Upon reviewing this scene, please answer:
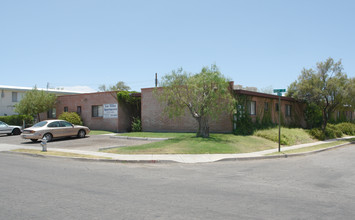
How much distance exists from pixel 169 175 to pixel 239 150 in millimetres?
6791

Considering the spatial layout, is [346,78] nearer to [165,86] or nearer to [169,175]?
[165,86]

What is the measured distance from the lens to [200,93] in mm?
18703

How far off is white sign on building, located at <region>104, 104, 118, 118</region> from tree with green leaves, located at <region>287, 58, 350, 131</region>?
1642 centimetres

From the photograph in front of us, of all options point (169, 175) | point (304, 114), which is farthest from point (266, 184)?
point (304, 114)

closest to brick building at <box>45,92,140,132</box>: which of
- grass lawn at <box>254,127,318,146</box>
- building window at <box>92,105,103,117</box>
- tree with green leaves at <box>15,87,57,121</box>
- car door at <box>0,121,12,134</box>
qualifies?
building window at <box>92,105,103,117</box>

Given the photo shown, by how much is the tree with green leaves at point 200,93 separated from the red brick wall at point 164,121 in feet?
10.1

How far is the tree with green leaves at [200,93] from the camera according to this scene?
1822 centimetres

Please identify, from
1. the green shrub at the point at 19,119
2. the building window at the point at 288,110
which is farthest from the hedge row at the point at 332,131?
the green shrub at the point at 19,119

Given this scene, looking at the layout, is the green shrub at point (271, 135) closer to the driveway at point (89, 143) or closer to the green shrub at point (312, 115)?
the driveway at point (89, 143)

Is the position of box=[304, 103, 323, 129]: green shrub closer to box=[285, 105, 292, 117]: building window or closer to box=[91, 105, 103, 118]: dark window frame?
box=[285, 105, 292, 117]: building window

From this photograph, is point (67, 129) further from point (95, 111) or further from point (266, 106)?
point (266, 106)

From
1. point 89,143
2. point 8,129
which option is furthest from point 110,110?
point 8,129

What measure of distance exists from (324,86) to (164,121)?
13764mm

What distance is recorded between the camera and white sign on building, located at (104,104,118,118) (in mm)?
27531
